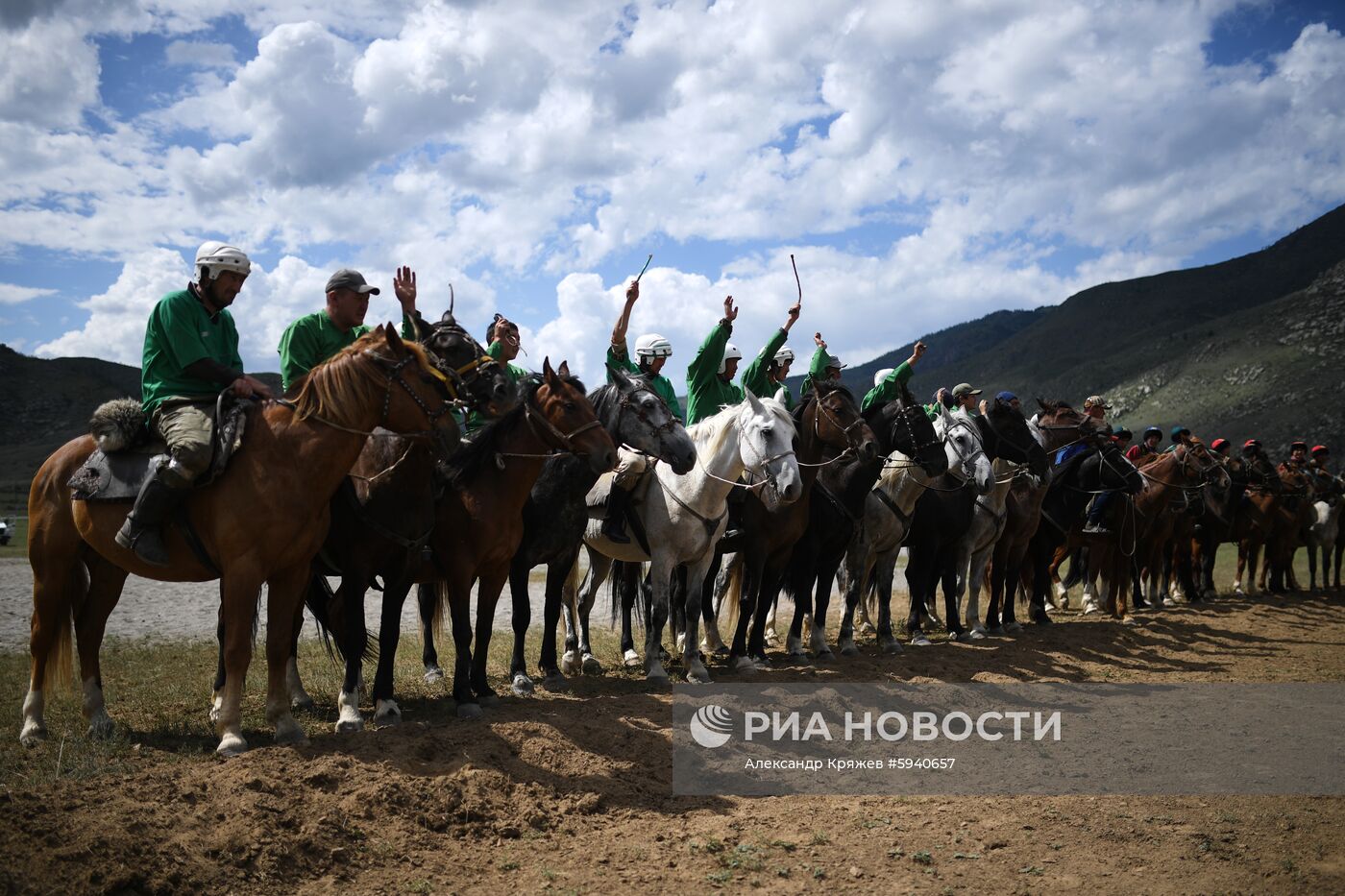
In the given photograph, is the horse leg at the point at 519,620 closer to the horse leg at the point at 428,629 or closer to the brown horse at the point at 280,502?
the horse leg at the point at 428,629

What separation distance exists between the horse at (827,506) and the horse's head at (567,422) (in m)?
3.44

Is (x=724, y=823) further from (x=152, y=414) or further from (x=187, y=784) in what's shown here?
(x=152, y=414)

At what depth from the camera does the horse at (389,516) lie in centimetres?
767

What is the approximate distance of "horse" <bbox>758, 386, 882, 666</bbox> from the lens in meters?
11.2

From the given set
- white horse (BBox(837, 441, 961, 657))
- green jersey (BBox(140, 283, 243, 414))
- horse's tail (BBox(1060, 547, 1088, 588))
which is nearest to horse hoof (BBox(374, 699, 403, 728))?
green jersey (BBox(140, 283, 243, 414))

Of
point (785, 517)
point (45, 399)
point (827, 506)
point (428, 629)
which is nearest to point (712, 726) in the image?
point (785, 517)

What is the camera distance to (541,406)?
852 centimetres

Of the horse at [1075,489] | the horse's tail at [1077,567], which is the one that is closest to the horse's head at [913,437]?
the horse at [1075,489]

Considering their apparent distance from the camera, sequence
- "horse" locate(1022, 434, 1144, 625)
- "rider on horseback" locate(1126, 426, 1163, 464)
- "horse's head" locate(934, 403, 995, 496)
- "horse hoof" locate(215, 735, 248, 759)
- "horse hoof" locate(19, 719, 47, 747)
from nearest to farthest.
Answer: "horse hoof" locate(215, 735, 248, 759) < "horse hoof" locate(19, 719, 47, 747) < "horse's head" locate(934, 403, 995, 496) < "horse" locate(1022, 434, 1144, 625) < "rider on horseback" locate(1126, 426, 1163, 464)

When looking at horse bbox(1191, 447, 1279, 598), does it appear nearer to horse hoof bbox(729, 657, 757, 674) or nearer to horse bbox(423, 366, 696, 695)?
horse hoof bbox(729, 657, 757, 674)

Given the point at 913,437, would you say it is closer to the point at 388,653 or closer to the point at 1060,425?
the point at 1060,425

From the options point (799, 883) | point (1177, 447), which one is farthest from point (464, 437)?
point (1177, 447)

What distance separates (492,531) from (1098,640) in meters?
10.1

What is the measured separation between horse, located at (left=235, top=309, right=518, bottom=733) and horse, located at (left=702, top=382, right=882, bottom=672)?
3862 millimetres
